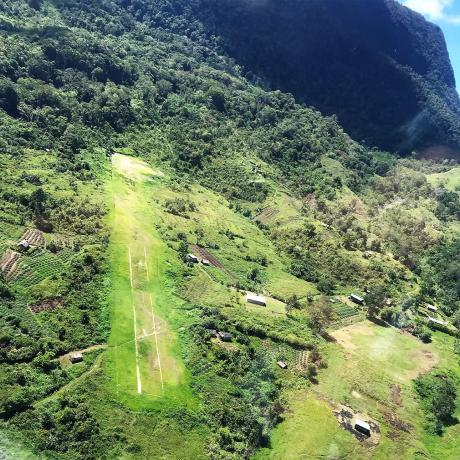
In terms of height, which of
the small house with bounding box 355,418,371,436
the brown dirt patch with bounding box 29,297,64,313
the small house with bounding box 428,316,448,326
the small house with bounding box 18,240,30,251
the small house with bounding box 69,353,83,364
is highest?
the small house with bounding box 428,316,448,326

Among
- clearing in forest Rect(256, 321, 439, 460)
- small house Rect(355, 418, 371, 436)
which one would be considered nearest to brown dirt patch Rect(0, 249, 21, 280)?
clearing in forest Rect(256, 321, 439, 460)

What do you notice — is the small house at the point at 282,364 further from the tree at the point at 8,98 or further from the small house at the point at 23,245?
the tree at the point at 8,98

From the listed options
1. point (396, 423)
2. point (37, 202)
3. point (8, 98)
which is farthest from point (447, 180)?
point (37, 202)

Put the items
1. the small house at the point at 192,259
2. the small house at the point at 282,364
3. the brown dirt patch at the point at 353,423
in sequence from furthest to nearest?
the small house at the point at 192,259, the small house at the point at 282,364, the brown dirt patch at the point at 353,423

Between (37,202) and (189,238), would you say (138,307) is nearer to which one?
(37,202)

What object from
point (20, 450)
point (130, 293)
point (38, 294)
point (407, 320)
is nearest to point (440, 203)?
point (407, 320)

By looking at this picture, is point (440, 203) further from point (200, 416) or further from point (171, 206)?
point (200, 416)

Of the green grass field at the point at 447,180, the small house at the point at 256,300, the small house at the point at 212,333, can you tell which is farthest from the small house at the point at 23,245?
the green grass field at the point at 447,180

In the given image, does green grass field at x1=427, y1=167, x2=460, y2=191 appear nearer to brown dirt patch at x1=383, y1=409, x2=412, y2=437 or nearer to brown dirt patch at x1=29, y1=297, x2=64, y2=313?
brown dirt patch at x1=383, y1=409, x2=412, y2=437
